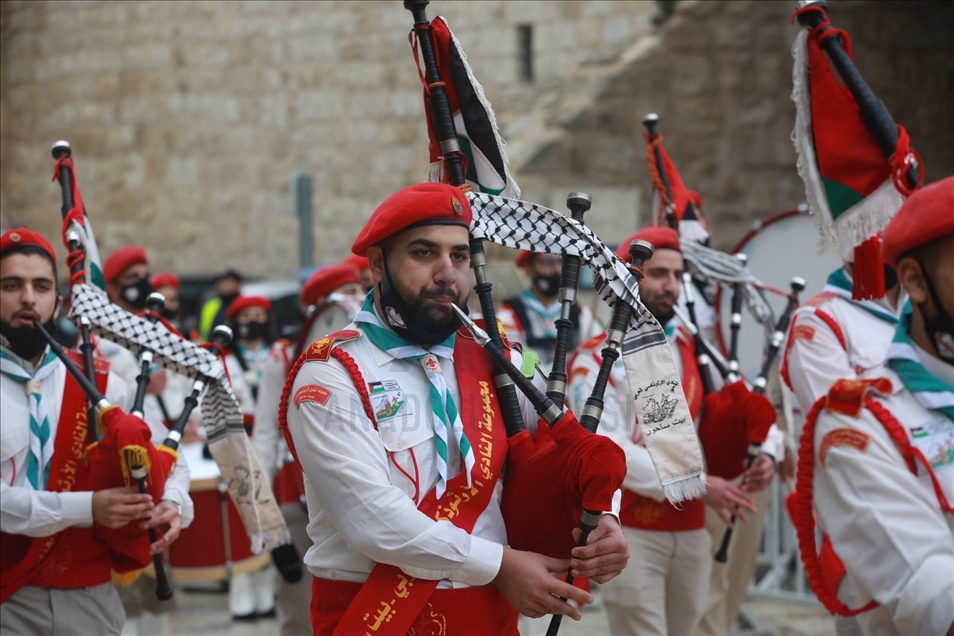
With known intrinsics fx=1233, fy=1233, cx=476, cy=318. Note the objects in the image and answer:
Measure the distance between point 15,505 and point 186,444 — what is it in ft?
13.3

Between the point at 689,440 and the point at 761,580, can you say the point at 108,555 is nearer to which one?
the point at 689,440

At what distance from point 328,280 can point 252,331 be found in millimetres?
3015

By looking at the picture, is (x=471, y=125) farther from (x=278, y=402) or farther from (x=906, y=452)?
(x=278, y=402)

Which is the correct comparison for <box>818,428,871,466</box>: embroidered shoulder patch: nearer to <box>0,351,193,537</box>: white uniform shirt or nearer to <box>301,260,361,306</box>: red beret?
<box>0,351,193,537</box>: white uniform shirt

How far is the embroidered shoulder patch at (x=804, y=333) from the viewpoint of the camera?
497cm

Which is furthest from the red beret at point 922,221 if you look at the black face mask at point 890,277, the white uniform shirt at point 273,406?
the white uniform shirt at point 273,406

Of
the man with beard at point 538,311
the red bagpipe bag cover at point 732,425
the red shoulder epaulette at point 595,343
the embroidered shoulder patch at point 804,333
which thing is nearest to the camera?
the embroidered shoulder patch at point 804,333

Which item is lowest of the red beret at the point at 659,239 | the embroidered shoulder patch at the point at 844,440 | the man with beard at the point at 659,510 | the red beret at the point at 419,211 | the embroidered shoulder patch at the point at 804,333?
the man with beard at the point at 659,510

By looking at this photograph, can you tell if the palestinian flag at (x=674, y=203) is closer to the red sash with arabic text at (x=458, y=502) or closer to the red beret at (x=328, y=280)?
the red beret at (x=328, y=280)

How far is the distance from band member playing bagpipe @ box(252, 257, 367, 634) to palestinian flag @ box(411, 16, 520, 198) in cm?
287

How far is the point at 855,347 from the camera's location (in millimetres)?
4945

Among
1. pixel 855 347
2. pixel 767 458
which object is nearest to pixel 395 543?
pixel 855 347

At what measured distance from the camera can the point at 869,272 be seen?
4637 millimetres

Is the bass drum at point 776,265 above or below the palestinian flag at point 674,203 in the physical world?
below
